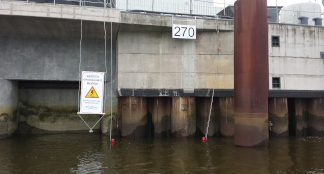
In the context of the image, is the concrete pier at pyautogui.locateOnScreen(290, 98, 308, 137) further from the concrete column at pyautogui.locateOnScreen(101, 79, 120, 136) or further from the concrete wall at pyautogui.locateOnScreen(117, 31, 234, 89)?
the concrete column at pyautogui.locateOnScreen(101, 79, 120, 136)

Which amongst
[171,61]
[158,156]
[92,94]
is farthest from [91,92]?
[171,61]

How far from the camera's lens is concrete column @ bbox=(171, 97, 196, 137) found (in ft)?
44.1

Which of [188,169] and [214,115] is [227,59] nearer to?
[214,115]

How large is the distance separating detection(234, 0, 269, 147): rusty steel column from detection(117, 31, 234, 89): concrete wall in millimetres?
3276

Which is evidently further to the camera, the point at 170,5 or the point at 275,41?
the point at 170,5

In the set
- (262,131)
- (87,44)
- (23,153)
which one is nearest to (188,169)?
(262,131)

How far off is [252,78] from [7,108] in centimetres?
1278

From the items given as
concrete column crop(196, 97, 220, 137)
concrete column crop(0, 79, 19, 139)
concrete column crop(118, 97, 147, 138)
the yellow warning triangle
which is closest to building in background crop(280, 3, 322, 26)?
concrete column crop(196, 97, 220, 137)

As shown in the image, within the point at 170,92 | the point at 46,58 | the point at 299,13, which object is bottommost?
the point at 170,92

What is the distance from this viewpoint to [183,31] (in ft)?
44.9

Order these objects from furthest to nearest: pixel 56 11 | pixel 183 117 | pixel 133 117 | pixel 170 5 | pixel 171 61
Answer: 1. pixel 170 5
2. pixel 171 61
3. pixel 183 117
4. pixel 133 117
5. pixel 56 11

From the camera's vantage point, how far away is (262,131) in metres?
10.6

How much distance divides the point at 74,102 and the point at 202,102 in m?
8.28

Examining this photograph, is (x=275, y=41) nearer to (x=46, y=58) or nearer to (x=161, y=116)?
(x=161, y=116)
